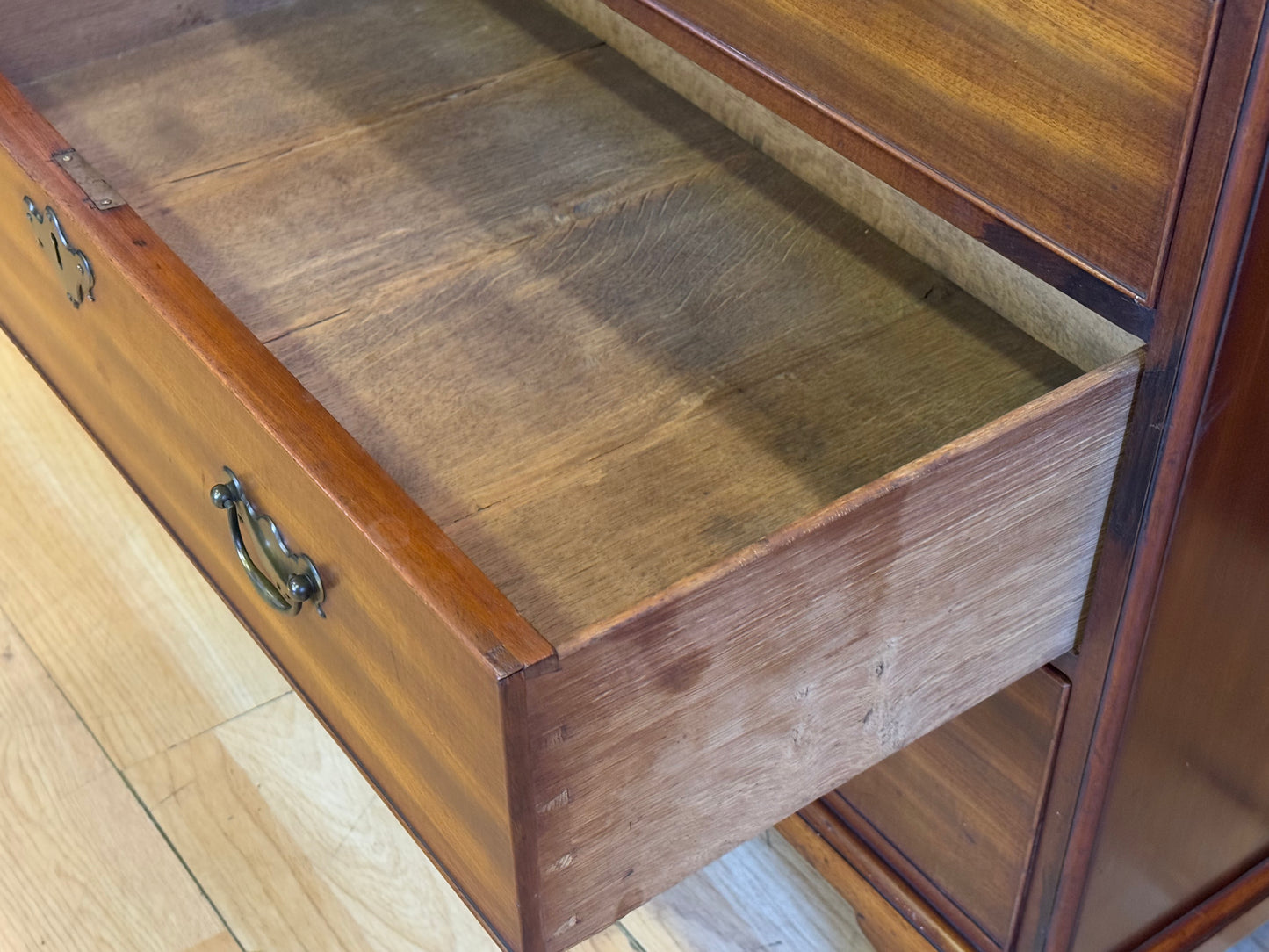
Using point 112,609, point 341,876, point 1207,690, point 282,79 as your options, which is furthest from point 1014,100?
point 112,609

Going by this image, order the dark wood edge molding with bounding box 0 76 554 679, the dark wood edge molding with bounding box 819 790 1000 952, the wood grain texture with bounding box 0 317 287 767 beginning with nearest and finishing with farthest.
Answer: the dark wood edge molding with bounding box 0 76 554 679, the dark wood edge molding with bounding box 819 790 1000 952, the wood grain texture with bounding box 0 317 287 767

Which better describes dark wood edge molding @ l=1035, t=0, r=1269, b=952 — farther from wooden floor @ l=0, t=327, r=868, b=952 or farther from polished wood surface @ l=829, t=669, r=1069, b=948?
wooden floor @ l=0, t=327, r=868, b=952

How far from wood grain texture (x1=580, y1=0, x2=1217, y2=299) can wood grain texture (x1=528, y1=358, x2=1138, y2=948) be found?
6 cm

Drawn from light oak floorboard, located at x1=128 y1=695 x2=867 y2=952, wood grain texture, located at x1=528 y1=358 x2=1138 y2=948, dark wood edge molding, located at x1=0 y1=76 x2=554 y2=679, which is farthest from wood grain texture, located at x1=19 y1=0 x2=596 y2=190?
light oak floorboard, located at x1=128 y1=695 x2=867 y2=952

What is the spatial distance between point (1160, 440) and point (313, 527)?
0.29m

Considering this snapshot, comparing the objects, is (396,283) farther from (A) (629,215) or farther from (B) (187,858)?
(B) (187,858)

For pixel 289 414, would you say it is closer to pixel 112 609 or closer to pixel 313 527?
pixel 313 527

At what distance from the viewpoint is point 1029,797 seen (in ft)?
2.18

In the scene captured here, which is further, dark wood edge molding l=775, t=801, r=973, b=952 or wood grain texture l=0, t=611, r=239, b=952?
wood grain texture l=0, t=611, r=239, b=952

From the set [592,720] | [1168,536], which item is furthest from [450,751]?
[1168,536]

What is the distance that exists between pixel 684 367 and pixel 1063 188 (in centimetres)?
18

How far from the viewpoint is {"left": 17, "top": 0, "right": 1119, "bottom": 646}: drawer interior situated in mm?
538

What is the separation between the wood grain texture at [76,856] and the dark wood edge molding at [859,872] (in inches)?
13.9

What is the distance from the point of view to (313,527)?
0.47 meters
